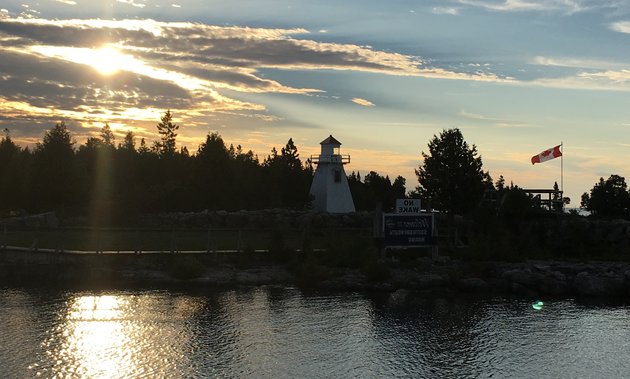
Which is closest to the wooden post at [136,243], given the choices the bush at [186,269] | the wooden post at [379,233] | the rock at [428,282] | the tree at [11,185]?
the bush at [186,269]

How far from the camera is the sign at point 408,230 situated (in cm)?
4550

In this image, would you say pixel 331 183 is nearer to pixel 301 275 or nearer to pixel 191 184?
pixel 191 184

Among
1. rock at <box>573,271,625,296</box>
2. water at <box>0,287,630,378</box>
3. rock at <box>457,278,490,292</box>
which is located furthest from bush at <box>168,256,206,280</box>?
rock at <box>573,271,625,296</box>

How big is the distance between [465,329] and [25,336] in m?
18.9

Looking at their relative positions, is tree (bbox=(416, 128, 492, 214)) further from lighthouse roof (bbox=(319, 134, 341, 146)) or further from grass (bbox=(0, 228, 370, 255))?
lighthouse roof (bbox=(319, 134, 341, 146))

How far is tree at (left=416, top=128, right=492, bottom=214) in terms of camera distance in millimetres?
60094

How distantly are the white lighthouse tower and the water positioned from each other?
45.1 metres

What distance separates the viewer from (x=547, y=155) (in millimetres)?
63625

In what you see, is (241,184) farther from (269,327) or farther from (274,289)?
(269,327)

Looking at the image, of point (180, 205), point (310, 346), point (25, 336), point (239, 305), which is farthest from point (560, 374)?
point (180, 205)

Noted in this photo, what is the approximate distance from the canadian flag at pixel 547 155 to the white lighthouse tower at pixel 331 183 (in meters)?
25.9

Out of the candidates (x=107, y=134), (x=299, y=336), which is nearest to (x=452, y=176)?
(x=299, y=336)

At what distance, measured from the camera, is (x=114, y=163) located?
89.2 metres

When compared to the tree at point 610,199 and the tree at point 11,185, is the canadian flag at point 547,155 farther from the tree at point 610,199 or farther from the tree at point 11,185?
the tree at point 11,185
